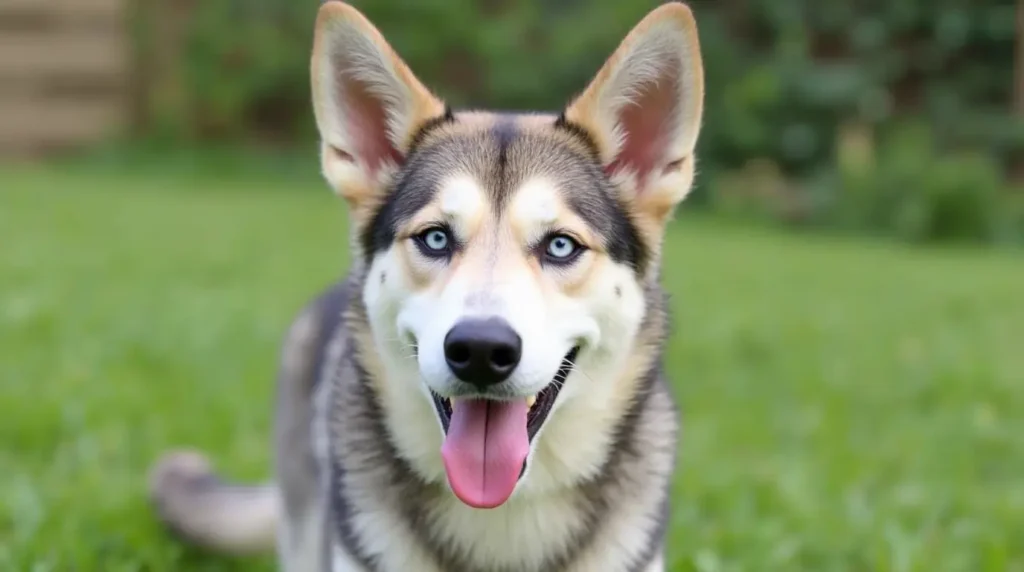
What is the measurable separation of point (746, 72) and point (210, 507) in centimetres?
1296

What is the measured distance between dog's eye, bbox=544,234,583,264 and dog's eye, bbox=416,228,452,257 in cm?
23

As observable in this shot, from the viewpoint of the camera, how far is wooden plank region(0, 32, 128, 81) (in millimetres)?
14203

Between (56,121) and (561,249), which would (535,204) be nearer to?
(561,249)

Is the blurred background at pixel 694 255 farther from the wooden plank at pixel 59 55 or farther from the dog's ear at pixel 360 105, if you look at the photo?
the dog's ear at pixel 360 105

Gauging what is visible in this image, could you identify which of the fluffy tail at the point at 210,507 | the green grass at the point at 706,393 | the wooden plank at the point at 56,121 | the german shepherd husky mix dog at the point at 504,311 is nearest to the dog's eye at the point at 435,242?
the german shepherd husky mix dog at the point at 504,311

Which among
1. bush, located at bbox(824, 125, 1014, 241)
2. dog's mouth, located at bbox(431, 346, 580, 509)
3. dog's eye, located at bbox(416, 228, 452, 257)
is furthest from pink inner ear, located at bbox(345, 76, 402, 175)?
bush, located at bbox(824, 125, 1014, 241)

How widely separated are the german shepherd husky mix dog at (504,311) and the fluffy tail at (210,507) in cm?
66

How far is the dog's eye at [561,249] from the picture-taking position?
2.42 m

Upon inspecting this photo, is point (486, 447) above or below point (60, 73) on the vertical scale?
above

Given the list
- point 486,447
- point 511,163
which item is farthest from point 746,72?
point 486,447

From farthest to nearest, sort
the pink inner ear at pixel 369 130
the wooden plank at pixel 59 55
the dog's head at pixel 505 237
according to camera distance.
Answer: the wooden plank at pixel 59 55
the pink inner ear at pixel 369 130
the dog's head at pixel 505 237

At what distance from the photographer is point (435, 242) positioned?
2443mm

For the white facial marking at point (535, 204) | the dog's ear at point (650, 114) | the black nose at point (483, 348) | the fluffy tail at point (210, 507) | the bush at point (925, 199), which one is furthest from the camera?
the bush at point (925, 199)

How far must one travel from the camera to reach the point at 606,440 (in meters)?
2.60
